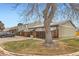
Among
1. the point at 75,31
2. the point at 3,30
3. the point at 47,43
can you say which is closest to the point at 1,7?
the point at 3,30

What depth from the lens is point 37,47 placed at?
190cm

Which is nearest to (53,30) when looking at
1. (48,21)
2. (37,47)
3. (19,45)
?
(48,21)

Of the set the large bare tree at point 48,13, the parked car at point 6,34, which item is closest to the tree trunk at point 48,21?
the large bare tree at point 48,13

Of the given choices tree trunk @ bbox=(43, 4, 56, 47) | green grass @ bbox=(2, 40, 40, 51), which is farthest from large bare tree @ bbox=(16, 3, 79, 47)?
green grass @ bbox=(2, 40, 40, 51)

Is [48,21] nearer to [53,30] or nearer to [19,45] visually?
[53,30]

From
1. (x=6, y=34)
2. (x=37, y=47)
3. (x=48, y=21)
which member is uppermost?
(x=48, y=21)

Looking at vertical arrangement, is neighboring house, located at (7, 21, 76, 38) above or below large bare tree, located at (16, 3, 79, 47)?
below

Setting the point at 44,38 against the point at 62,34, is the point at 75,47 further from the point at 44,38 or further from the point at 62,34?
the point at 44,38

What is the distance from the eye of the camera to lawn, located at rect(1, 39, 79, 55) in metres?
1.89

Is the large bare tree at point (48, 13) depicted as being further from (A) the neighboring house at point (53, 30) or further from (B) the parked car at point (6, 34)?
(B) the parked car at point (6, 34)

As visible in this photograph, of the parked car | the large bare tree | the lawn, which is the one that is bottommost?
the lawn

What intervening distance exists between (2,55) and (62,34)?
57cm

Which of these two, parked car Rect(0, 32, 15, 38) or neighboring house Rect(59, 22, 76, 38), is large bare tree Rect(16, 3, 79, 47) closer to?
neighboring house Rect(59, 22, 76, 38)

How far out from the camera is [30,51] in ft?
6.21
